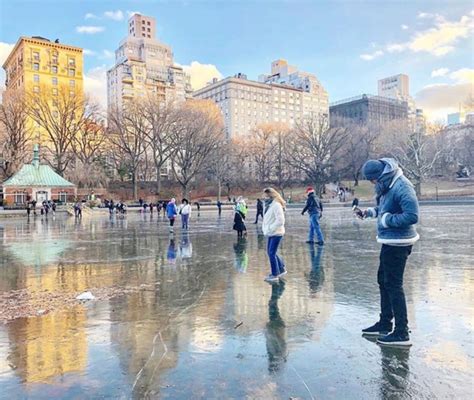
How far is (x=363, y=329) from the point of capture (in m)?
4.48

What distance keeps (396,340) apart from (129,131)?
60.1 m

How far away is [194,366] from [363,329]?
1.98 metres

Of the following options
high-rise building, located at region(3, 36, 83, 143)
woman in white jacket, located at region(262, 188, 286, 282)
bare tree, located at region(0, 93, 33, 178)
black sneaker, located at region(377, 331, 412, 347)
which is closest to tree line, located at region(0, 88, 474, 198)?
bare tree, located at region(0, 93, 33, 178)

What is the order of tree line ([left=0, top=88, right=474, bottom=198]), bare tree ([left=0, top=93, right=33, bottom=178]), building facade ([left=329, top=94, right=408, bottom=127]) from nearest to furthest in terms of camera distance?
bare tree ([left=0, top=93, right=33, bottom=178]) → tree line ([left=0, top=88, right=474, bottom=198]) → building facade ([left=329, top=94, right=408, bottom=127])

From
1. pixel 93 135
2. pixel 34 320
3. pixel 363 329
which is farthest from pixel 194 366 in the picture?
pixel 93 135

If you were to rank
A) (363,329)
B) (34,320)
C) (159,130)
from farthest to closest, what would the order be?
(159,130) < (34,320) < (363,329)

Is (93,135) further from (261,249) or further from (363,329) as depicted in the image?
(363,329)

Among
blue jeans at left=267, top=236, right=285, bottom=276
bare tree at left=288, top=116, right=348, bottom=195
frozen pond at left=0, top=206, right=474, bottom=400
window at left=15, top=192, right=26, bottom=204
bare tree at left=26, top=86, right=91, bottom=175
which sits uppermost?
bare tree at left=26, top=86, right=91, bottom=175

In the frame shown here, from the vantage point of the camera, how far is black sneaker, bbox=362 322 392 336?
14.2 feet

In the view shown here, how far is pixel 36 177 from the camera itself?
A: 2031 inches

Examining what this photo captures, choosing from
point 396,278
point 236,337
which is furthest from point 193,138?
point 396,278

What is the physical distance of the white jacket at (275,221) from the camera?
23.5 feet

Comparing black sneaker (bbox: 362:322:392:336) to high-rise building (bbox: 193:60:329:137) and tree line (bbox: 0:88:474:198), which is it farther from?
high-rise building (bbox: 193:60:329:137)

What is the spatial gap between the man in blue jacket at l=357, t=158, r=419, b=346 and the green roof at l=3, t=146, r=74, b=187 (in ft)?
175
